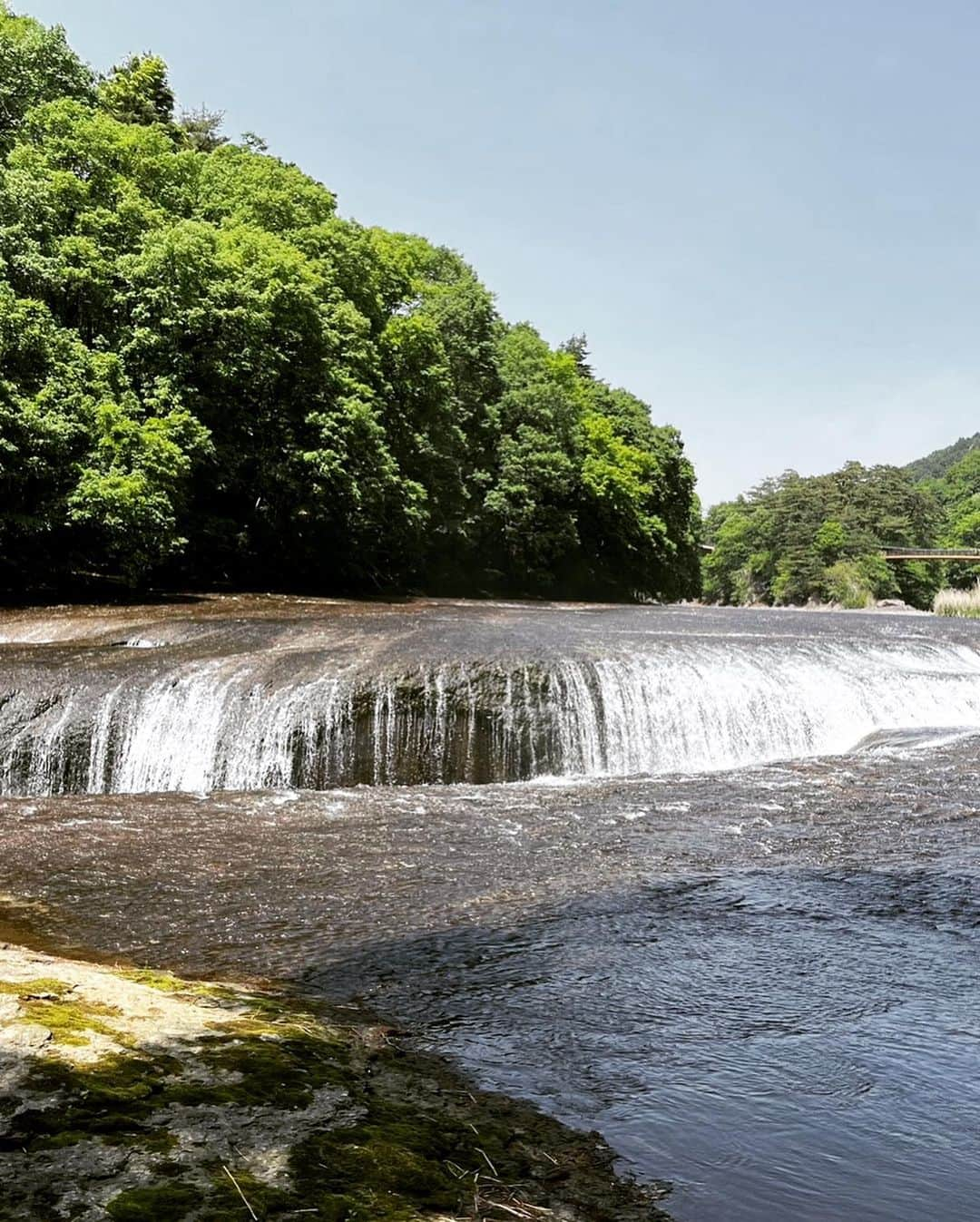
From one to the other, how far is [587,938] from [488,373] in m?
40.6

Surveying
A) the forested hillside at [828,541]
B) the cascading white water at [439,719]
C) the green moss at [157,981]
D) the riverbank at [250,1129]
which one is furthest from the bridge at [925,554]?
the riverbank at [250,1129]

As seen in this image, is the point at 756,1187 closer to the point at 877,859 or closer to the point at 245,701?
the point at 877,859

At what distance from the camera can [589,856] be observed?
8008 mm

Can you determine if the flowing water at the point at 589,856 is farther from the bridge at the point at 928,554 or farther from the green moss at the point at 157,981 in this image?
the bridge at the point at 928,554

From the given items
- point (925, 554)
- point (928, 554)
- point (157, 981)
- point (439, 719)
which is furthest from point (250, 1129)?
point (925, 554)

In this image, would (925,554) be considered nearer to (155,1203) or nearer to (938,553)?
(938,553)

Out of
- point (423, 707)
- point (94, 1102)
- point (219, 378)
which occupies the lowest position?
point (94, 1102)

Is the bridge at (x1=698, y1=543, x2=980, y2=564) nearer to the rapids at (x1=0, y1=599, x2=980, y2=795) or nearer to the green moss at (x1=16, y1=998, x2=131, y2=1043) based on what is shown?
the rapids at (x1=0, y1=599, x2=980, y2=795)

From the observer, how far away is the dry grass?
4391 cm

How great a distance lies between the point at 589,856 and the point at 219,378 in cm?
2281

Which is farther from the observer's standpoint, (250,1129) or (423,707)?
(423,707)

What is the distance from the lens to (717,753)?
13.3 metres

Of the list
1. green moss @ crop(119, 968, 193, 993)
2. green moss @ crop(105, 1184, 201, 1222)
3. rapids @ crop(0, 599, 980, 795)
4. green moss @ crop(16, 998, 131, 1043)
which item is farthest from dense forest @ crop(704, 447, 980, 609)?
green moss @ crop(105, 1184, 201, 1222)

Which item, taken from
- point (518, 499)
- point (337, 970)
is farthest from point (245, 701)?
point (518, 499)
